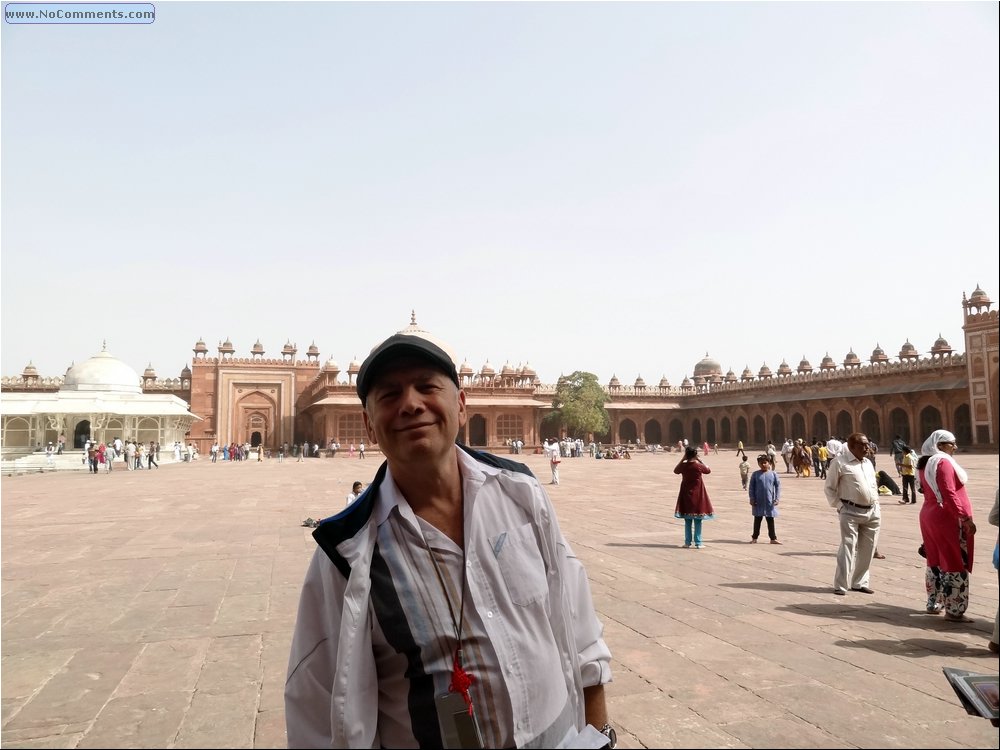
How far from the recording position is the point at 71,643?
407 centimetres

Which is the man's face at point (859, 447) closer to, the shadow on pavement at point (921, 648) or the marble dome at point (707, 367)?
the shadow on pavement at point (921, 648)

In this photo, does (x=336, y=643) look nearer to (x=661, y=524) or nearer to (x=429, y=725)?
(x=429, y=725)

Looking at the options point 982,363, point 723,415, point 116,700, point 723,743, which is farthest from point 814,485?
point 723,415

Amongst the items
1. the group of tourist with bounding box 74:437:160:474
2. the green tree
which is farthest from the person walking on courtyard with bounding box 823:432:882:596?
the green tree

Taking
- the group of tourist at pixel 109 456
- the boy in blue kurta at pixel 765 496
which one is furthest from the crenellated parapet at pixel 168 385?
the boy in blue kurta at pixel 765 496

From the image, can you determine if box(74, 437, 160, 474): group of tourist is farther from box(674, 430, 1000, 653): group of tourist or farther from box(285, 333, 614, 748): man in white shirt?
box(285, 333, 614, 748): man in white shirt

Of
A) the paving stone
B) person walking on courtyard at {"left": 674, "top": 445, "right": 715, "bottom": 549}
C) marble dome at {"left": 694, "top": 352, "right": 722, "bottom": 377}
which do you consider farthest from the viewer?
marble dome at {"left": 694, "top": 352, "right": 722, "bottom": 377}

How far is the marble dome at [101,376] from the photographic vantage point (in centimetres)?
3559

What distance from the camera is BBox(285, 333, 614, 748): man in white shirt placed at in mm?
1282

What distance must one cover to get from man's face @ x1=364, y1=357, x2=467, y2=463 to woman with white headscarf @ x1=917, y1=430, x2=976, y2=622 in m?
4.10

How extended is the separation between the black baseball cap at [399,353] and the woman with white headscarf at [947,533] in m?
4.12

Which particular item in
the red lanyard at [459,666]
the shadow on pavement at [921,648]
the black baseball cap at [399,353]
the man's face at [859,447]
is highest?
the black baseball cap at [399,353]

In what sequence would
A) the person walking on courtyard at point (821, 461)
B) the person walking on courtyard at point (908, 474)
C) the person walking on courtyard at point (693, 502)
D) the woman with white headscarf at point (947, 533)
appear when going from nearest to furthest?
the woman with white headscarf at point (947, 533)
the person walking on courtyard at point (693, 502)
the person walking on courtyard at point (908, 474)
the person walking on courtyard at point (821, 461)

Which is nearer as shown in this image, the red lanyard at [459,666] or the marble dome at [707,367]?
the red lanyard at [459,666]
